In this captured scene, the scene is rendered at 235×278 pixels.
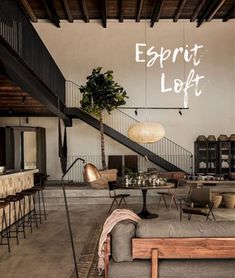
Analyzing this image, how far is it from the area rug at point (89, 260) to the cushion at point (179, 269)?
0.89m

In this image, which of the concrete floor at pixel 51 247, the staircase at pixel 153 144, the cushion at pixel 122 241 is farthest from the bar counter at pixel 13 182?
the staircase at pixel 153 144

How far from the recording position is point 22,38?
217 inches

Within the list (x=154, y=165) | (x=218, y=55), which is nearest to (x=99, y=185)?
(x=154, y=165)

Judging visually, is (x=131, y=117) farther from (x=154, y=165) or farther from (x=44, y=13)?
(x=44, y=13)

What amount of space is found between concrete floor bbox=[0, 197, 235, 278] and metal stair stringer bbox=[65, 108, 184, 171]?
12.4ft

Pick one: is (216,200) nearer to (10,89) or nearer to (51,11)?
(10,89)

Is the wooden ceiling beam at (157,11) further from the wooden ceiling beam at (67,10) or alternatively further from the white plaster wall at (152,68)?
the wooden ceiling beam at (67,10)

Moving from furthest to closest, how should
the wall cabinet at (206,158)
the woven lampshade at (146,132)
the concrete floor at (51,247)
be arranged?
the wall cabinet at (206,158) < the woven lampshade at (146,132) < the concrete floor at (51,247)

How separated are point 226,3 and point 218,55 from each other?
2041 mm

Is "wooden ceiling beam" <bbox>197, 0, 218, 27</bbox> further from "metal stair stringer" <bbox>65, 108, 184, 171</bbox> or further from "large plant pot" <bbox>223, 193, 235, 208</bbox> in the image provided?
"large plant pot" <bbox>223, 193, 235, 208</bbox>

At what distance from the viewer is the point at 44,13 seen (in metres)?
11.8

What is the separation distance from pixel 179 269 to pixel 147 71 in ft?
33.9

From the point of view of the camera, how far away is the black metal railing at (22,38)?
470cm

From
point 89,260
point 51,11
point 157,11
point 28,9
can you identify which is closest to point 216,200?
point 89,260
